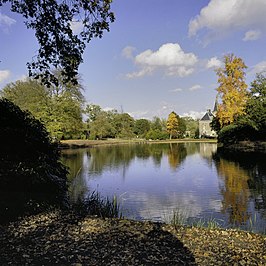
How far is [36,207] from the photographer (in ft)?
18.2

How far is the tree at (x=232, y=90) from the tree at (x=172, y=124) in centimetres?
3680

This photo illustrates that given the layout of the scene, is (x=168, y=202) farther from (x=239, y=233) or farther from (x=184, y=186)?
(x=239, y=233)

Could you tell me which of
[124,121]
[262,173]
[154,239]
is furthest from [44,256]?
[124,121]

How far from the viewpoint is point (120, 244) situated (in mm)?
3629

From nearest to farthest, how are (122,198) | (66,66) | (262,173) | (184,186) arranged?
(66,66) → (122,198) → (184,186) → (262,173)

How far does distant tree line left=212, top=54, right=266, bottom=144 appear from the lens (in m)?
27.6

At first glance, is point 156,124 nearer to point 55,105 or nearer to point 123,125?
point 123,125

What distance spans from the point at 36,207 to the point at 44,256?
95.1 inches

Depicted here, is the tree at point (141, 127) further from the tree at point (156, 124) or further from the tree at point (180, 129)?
the tree at point (180, 129)

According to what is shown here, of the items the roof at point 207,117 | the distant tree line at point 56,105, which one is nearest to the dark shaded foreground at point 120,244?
the distant tree line at point 56,105

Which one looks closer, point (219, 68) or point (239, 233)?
point (239, 233)

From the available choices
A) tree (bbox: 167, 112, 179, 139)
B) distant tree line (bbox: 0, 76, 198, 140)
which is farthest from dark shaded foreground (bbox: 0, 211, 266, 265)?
tree (bbox: 167, 112, 179, 139)

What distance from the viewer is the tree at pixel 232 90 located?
2883cm

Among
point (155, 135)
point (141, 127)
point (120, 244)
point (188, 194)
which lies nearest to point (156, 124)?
point (141, 127)
